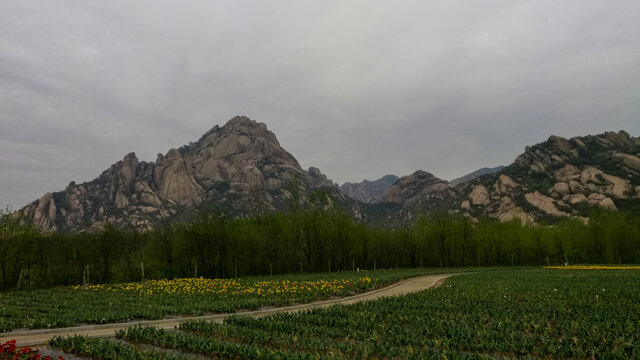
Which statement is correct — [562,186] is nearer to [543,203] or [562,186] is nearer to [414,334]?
[543,203]

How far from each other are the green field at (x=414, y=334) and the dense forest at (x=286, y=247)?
36.6 m

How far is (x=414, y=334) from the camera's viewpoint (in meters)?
12.2

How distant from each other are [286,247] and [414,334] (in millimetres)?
53018

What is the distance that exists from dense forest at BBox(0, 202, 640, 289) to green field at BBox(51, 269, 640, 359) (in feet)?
120

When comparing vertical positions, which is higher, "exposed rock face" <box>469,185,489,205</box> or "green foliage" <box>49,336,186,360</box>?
"exposed rock face" <box>469,185,489,205</box>

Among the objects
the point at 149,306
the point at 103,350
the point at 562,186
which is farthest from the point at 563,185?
the point at 103,350

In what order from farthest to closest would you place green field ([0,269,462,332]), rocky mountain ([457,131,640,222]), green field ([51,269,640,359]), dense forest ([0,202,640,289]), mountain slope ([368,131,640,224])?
rocky mountain ([457,131,640,222]) → mountain slope ([368,131,640,224]) → dense forest ([0,202,640,289]) → green field ([0,269,462,332]) → green field ([51,269,640,359])

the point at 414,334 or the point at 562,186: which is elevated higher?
the point at 562,186

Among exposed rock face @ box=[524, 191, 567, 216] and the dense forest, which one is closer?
the dense forest

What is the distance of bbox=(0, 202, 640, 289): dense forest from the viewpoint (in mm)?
50219

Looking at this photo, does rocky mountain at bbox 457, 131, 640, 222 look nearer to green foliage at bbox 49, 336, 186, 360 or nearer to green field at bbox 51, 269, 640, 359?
green field at bbox 51, 269, 640, 359

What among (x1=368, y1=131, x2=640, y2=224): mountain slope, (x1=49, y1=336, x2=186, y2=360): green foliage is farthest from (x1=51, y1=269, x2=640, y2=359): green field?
(x1=368, y1=131, x2=640, y2=224): mountain slope

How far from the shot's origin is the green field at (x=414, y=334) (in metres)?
9.96

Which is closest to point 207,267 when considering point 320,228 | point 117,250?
point 117,250
